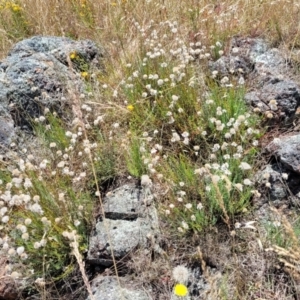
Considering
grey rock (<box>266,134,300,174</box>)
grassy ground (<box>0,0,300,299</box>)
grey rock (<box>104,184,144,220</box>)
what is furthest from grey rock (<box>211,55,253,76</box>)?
grey rock (<box>104,184,144,220</box>)

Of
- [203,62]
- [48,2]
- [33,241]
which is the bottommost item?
[33,241]

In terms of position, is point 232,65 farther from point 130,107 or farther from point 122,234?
point 122,234

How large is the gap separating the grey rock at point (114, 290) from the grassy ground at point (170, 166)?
0.30 feet

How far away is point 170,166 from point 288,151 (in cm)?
82

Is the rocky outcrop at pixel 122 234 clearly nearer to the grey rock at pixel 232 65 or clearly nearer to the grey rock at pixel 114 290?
the grey rock at pixel 114 290

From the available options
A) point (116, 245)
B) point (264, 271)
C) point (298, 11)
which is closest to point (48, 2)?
point (298, 11)

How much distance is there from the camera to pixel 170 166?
294 cm

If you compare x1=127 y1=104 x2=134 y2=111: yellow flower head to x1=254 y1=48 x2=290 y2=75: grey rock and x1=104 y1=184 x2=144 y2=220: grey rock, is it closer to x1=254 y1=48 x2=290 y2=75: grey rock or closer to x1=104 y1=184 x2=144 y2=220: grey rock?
x1=104 y1=184 x2=144 y2=220: grey rock

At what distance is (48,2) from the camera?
217 inches

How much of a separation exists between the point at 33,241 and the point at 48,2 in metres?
3.92

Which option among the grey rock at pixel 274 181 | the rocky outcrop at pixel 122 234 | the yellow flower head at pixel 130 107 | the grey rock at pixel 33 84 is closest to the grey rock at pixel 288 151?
the grey rock at pixel 274 181

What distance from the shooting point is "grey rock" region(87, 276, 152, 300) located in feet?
7.66

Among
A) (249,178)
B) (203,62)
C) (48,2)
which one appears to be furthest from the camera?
(48,2)

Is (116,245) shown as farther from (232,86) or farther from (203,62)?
(203,62)
